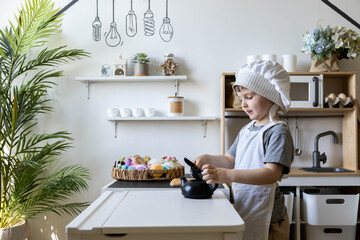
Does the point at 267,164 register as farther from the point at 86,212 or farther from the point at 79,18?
the point at 79,18

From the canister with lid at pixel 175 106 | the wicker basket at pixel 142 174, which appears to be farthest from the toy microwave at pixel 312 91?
the wicker basket at pixel 142 174

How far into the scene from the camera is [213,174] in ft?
4.80

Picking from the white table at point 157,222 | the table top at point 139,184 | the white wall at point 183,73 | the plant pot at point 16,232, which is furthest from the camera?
the white wall at point 183,73

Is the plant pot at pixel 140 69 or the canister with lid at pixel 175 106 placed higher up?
the plant pot at pixel 140 69

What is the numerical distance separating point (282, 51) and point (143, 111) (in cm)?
134

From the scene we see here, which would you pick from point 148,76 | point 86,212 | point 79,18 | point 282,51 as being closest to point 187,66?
point 148,76

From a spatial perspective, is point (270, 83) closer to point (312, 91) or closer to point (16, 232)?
point (312, 91)

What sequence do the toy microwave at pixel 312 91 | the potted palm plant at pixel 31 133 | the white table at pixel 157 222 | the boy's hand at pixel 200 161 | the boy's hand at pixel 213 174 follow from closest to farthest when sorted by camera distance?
the white table at pixel 157 222, the boy's hand at pixel 213 174, the boy's hand at pixel 200 161, the potted palm plant at pixel 31 133, the toy microwave at pixel 312 91

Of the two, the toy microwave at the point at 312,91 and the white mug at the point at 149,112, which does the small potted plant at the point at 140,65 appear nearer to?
the white mug at the point at 149,112

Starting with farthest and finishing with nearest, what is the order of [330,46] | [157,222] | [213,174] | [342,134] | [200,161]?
[342,134], [330,46], [200,161], [213,174], [157,222]

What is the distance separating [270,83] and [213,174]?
50 centimetres

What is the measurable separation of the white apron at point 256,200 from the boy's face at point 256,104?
0.22 feet

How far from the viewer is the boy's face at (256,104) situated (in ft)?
5.46

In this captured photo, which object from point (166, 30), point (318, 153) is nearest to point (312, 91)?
point (318, 153)
